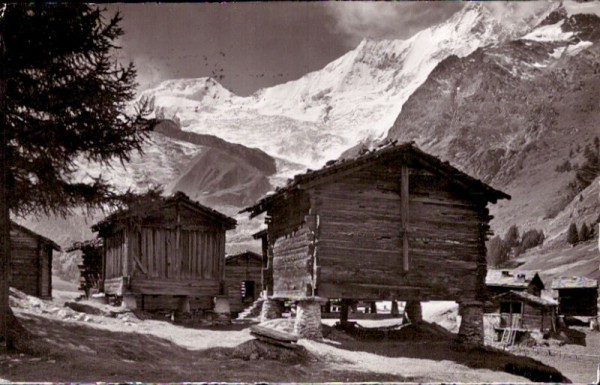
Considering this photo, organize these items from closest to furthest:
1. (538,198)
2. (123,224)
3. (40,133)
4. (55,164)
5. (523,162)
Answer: (40,133) → (55,164) → (123,224) → (538,198) → (523,162)

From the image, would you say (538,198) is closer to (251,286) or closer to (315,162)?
(315,162)

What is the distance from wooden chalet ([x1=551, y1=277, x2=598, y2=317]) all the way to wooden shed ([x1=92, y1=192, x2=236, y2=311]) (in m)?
40.4

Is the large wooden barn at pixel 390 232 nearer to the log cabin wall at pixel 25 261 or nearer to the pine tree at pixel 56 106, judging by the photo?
the pine tree at pixel 56 106

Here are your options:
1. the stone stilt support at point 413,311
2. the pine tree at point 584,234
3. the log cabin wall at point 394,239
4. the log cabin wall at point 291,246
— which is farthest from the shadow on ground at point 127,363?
the pine tree at point 584,234

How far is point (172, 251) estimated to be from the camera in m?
27.1

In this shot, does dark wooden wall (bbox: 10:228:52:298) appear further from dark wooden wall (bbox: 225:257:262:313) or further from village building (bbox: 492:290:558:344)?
village building (bbox: 492:290:558:344)

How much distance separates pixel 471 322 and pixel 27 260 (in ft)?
87.0

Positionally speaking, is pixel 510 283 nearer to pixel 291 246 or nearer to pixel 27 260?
pixel 291 246

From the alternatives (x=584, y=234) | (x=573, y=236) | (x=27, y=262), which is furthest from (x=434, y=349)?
(x=573, y=236)

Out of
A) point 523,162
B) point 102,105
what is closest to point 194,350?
point 102,105

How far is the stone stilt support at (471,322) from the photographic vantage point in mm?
22203

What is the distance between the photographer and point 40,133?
45.3ft

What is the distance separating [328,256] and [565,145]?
172 m

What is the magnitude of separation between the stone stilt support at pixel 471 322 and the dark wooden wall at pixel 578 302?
39053mm
